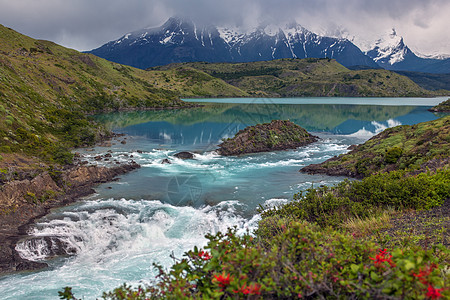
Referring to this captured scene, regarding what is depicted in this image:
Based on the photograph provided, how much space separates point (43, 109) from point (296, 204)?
5369cm

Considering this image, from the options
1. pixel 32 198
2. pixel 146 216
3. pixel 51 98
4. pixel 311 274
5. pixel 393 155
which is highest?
pixel 51 98

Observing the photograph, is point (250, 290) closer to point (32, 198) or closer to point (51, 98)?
point (32, 198)

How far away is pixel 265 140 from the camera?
148 feet

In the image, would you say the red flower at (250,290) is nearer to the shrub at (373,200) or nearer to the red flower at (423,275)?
the red flower at (423,275)

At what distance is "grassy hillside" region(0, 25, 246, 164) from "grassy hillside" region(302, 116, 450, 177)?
31253mm

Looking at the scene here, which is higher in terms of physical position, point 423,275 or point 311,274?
point 423,275

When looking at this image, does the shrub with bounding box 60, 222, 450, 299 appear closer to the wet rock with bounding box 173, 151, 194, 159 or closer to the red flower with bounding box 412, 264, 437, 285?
the red flower with bounding box 412, 264, 437, 285

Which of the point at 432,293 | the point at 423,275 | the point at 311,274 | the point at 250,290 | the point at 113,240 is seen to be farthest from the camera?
the point at 113,240

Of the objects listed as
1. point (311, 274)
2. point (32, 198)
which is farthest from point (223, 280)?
point (32, 198)

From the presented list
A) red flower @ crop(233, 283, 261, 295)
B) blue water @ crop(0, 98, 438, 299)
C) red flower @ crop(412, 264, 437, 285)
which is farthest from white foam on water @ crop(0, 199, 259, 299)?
red flower @ crop(412, 264, 437, 285)

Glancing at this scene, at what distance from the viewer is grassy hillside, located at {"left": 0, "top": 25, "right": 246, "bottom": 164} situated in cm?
3300

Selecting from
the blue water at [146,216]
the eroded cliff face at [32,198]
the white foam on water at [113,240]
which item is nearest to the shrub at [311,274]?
the blue water at [146,216]

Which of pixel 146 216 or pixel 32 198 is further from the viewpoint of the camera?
pixel 32 198

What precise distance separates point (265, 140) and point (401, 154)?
20.8m
